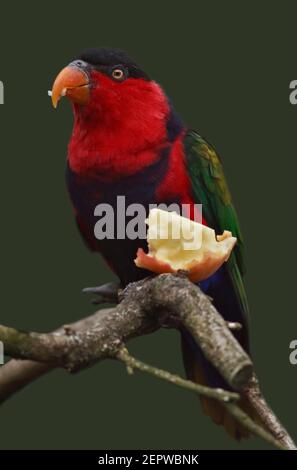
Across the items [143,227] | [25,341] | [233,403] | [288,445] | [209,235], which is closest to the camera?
[233,403]

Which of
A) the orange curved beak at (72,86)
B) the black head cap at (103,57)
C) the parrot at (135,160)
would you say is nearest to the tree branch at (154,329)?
the parrot at (135,160)

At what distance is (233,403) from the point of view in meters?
3.38

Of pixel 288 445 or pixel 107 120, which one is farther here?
pixel 107 120

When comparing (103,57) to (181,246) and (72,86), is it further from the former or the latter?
(181,246)

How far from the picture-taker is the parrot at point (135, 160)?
4855mm

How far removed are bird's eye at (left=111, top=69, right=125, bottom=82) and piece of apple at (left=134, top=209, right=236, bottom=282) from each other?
1.05 meters

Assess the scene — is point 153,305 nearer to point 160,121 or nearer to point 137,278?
point 137,278

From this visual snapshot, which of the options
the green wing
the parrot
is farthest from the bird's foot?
the green wing

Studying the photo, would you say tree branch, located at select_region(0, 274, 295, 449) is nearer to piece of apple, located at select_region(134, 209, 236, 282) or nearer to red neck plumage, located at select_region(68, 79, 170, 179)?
piece of apple, located at select_region(134, 209, 236, 282)

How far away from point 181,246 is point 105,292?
1112 millimetres

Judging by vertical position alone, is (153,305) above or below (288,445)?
above

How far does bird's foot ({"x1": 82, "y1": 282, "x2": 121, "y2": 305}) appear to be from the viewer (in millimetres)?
5176

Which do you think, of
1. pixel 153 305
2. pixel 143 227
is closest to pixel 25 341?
pixel 153 305

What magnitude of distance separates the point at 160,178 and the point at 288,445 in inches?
66.5
